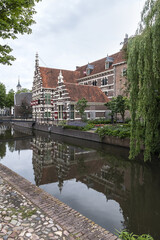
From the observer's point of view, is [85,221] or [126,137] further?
[126,137]

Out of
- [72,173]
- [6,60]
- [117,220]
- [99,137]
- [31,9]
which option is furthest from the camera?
[99,137]

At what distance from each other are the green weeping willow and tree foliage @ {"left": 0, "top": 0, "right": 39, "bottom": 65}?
529cm

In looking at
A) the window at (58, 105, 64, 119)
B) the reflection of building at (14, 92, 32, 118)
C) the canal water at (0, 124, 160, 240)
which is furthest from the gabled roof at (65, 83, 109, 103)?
the reflection of building at (14, 92, 32, 118)

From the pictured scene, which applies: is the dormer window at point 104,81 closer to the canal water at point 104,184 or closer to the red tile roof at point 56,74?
the red tile roof at point 56,74

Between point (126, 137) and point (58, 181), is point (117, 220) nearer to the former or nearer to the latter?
point (58, 181)

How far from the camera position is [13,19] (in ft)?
21.9

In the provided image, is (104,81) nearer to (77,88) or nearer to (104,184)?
(77,88)

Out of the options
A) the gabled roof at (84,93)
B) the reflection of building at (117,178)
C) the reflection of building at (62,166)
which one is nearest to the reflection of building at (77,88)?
the gabled roof at (84,93)

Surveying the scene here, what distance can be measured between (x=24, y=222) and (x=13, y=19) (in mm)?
7218

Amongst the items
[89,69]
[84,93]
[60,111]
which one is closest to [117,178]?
[84,93]

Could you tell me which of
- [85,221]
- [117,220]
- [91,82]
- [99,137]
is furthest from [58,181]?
[91,82]

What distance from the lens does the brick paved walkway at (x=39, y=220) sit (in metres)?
3.60

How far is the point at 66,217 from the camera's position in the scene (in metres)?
4.30

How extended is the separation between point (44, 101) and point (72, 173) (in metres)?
27.1
